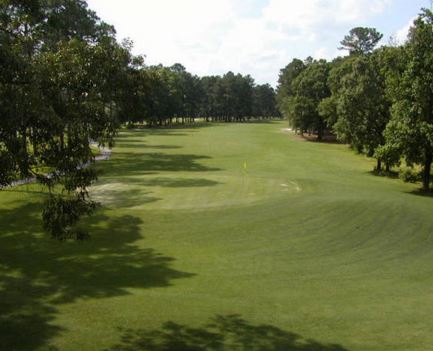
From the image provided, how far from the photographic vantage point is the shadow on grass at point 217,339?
11195 mm

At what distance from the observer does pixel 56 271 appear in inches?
646

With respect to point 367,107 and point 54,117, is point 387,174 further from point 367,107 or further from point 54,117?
point 54,117

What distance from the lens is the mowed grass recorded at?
39.0 feet

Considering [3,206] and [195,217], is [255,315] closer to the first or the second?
[195,217]

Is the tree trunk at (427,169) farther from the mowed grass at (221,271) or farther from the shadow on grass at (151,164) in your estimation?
the shadow on grass at (151,164)

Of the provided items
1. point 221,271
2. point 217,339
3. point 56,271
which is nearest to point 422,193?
point 221,271

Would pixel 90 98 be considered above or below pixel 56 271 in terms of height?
above

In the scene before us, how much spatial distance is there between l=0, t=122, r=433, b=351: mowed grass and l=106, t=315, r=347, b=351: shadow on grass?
0.05 m

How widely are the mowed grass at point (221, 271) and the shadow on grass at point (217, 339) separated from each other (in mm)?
48

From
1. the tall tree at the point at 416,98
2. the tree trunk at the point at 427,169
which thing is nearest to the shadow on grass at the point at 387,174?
the tree trunk at the point at 427,169

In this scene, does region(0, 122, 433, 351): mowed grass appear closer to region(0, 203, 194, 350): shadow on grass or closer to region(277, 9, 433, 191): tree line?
region(0, 203, 194, 350): shadow on grass

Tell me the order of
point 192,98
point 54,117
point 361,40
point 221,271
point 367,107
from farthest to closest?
point 192,98, point 361,40, point 367,107, point 221,271, point 54,117

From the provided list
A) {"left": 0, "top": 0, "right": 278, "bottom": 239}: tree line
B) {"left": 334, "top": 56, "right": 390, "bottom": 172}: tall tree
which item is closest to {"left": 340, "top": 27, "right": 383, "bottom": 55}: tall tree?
{"left": 334, "top": 56, "right": 390, "bottom": 172}: tall tree

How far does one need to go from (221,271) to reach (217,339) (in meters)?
5.54
